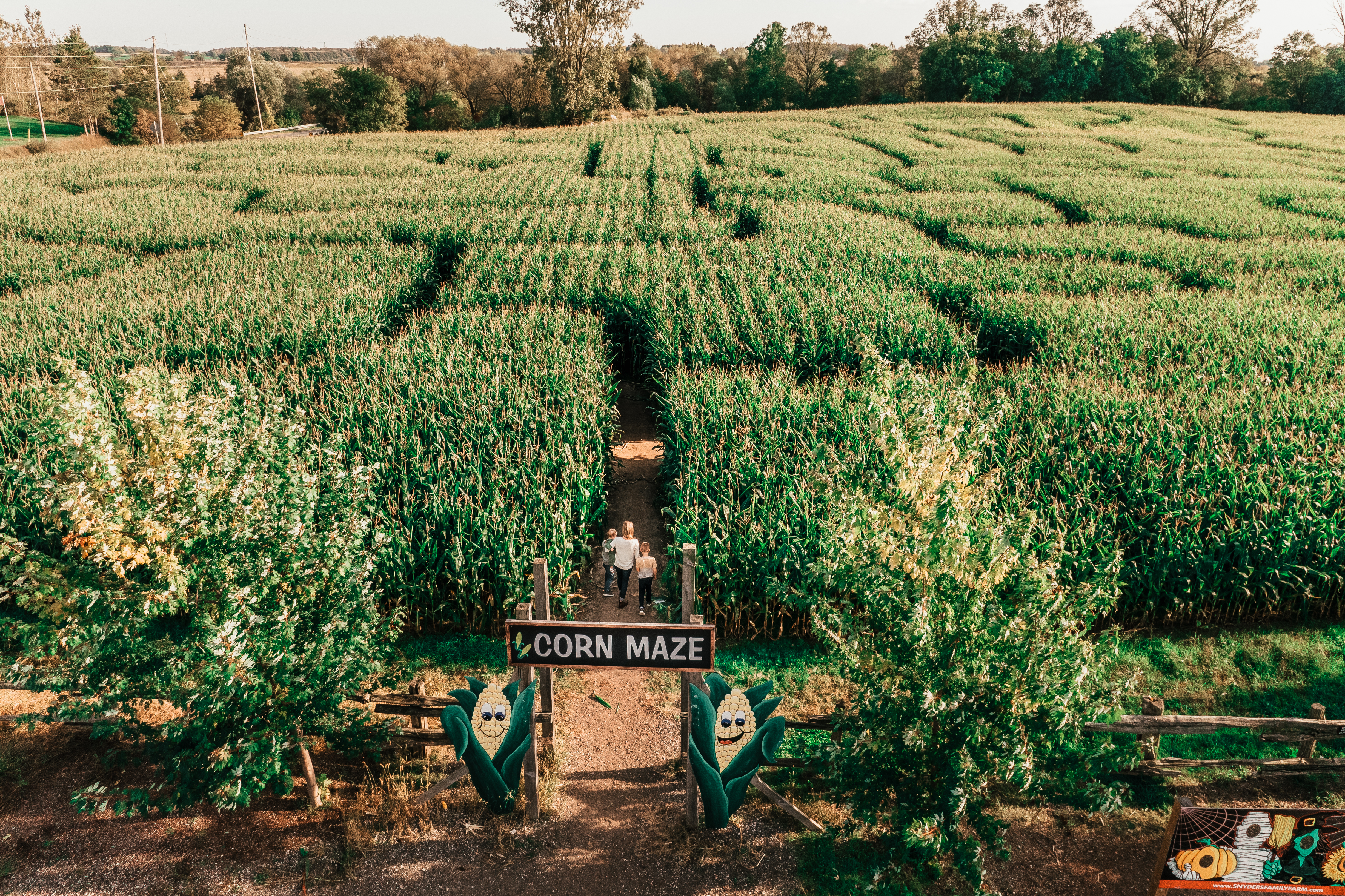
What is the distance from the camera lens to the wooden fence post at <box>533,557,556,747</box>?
5430 millimetres

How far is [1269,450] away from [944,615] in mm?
7612

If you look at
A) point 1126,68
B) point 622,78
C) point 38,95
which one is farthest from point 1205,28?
point 38,95

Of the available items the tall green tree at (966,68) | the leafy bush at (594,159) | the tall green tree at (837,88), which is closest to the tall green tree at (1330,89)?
the tall green tree at (966,68)

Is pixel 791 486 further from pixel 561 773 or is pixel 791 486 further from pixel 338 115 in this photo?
pixel 338 115

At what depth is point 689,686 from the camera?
552 centimetres

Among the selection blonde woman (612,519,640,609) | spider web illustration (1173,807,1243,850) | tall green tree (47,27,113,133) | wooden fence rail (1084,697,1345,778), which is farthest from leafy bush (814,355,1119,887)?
tall green tree (47,27,113,133)

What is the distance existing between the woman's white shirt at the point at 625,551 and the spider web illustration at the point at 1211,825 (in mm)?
5284

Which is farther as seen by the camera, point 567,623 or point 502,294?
point 502,294

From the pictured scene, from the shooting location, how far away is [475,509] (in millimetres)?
8398

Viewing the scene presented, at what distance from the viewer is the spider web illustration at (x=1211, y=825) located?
4.58 metres

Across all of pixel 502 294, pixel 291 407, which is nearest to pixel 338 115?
pixel 502 294

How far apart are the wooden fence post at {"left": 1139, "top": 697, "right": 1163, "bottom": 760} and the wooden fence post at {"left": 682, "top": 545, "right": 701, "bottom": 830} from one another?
3.48 metres

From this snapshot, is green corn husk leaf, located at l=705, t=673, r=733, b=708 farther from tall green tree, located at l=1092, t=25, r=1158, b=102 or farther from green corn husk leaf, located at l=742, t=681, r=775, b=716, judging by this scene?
tall green tree, located at l=1092, t=25, r=1158, b=102

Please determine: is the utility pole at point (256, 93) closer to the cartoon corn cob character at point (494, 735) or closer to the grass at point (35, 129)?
the grass at point (35, 129)
